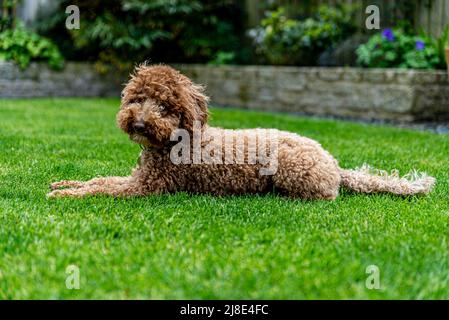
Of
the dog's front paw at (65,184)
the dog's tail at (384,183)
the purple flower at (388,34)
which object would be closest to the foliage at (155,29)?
the purple flower at (388,34)

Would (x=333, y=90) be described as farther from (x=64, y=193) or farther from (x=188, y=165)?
(x=64, y=193)

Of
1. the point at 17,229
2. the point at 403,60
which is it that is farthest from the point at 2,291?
the point at 403,60

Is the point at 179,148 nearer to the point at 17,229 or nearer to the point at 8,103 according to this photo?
the point at 17,229

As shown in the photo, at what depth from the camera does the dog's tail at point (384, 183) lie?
425 centimetres

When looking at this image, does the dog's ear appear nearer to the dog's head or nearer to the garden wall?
the dog's head

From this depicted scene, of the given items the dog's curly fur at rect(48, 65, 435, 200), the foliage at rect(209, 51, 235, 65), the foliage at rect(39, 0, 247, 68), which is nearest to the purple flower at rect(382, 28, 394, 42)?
the foliage at rect(209, 51, 235, 65)

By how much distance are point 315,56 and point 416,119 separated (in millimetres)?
2743

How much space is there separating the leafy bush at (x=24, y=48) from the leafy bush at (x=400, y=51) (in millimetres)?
5947

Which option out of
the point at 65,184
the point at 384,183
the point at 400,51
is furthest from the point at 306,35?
the point at 65,184

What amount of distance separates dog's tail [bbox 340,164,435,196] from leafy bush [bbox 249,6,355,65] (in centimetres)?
650

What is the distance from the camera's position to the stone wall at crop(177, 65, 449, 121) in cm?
845

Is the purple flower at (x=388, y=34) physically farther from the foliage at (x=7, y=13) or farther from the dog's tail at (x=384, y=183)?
the foliage at (x=7, y=13)

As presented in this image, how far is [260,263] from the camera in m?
2.83

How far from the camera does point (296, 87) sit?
33.6 feet
